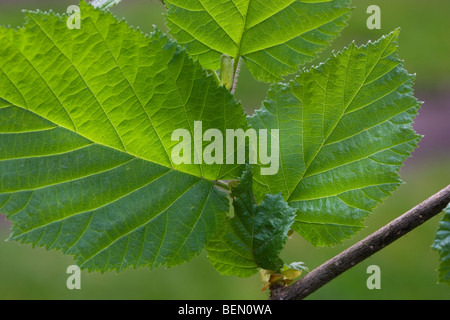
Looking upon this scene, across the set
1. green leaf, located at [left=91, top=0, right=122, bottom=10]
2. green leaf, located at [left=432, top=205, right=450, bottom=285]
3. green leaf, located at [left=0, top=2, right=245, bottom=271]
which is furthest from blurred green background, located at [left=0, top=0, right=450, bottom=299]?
green leaf, located at [left=432, top=205, right=450, bottom=285]

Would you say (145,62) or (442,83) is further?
(442,83)

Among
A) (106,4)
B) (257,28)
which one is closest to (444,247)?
(257,28)

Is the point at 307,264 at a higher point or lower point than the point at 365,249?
higher

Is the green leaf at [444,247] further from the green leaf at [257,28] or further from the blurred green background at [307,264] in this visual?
the blurred green background at [307,264]

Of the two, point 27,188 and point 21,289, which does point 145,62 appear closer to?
point 27,188

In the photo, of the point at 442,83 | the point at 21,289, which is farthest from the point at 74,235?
the point at 442,83

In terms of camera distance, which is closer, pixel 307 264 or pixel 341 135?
pixel 341 135

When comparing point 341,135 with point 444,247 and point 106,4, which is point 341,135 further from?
point 106,4

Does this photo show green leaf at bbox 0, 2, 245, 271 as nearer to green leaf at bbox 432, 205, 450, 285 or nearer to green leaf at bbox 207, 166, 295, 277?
green leaf at bbox 207, 166, 295, 277

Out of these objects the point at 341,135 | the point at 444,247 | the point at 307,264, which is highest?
the point at 307,264
